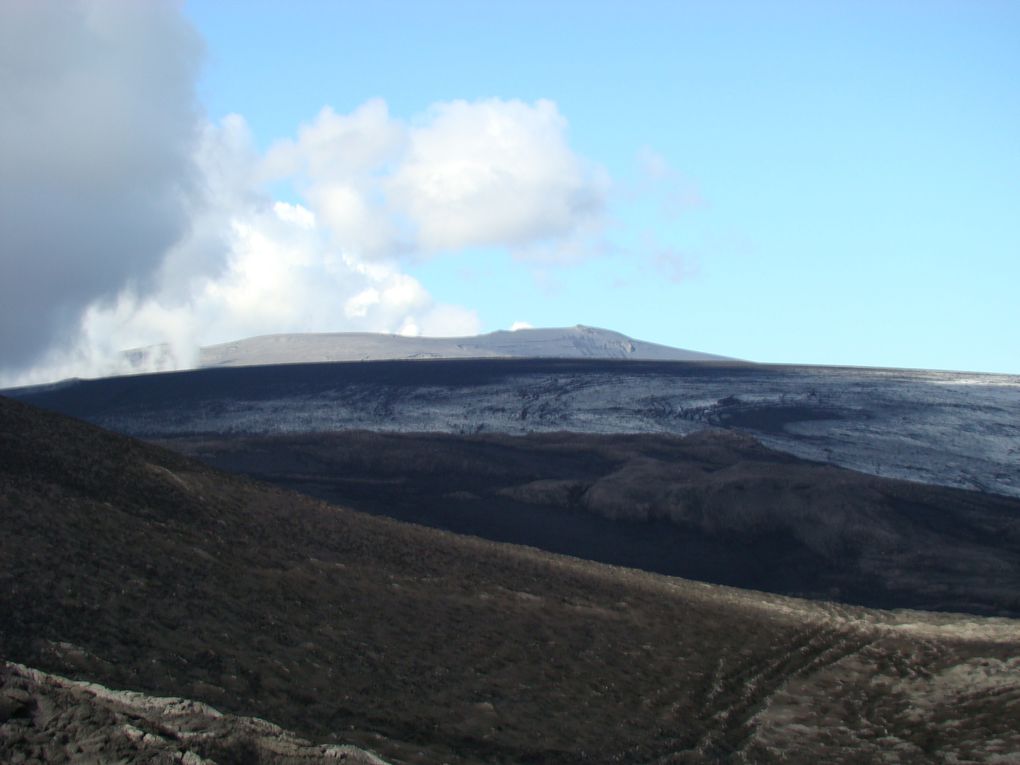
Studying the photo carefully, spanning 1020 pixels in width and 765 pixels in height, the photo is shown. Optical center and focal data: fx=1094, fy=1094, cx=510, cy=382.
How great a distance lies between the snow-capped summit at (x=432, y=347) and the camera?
133 metres

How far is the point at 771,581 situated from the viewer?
134 ft

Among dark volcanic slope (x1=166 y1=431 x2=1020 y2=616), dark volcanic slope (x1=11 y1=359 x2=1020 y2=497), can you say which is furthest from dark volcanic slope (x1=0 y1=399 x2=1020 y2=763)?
dark volcanic slope (x1=11 y1=359 x2=1020 y2=497)

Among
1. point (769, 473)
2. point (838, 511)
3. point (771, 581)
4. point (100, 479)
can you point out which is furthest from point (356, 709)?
point (769, 473)

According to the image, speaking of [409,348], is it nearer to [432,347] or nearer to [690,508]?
[432,347]

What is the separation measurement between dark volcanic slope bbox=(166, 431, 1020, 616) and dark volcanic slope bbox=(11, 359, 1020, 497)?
27.9ft

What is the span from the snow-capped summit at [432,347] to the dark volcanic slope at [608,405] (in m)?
36.9

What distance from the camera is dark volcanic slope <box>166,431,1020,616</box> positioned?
134 ft

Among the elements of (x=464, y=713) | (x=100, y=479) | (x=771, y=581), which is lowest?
(x=771, y=581)

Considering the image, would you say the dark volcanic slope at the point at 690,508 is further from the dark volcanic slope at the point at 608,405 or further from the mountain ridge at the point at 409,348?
the mountain ridge at the point at 409,348

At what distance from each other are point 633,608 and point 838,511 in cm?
2298

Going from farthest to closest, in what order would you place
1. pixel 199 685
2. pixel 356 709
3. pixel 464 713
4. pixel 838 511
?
pixel 838 511 < pixel 464 713 < pixel 356 709 < pixel 199 685

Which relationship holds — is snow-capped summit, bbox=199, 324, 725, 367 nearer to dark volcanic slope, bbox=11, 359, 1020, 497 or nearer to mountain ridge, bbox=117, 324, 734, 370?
mountain ridge, bbox=117, 324, 734, 370

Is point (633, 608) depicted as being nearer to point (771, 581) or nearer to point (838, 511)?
point (771, 581)

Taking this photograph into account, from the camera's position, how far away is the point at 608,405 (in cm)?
7531
